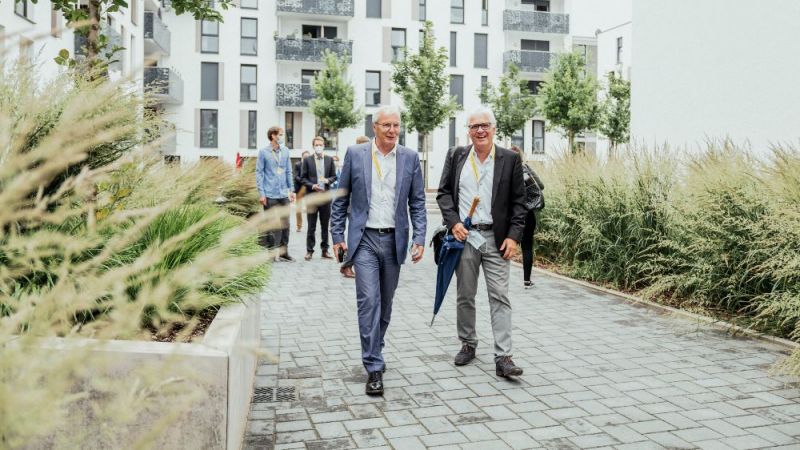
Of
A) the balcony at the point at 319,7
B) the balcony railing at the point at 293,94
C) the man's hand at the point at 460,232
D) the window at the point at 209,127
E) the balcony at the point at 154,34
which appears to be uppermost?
the balcony at the point at 319,7

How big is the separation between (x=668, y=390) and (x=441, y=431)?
1939mm

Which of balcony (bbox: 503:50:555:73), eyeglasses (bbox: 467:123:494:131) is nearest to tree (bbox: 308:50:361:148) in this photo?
balcony (bbox: 503:50:555:73)

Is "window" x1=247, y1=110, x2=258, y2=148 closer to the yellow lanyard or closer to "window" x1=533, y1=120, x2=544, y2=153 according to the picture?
"window" x1=533, y1=120, x2=544, y2=153

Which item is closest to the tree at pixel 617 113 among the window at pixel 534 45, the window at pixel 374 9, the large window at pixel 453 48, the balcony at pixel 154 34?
the window at pixel 534 45

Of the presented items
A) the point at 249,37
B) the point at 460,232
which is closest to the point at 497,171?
the point at 460,232

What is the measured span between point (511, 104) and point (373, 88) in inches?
388

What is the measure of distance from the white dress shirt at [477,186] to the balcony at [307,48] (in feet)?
134

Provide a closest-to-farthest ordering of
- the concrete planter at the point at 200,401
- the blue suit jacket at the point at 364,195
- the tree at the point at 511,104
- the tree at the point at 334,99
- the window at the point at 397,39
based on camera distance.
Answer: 1. the concrete planter at the point at 200,401
2. the blue suit jacket at the point at 364,195
3. the tree at the point at 334,99
4. the tree at the point at 511,104
5. the window at the point at 397,39

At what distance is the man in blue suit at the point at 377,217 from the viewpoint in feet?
18.3

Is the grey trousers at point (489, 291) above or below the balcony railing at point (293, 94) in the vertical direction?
below

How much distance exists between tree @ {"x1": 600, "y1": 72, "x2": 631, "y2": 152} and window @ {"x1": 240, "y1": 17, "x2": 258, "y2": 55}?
21721 mm

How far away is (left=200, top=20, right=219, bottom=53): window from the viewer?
45972 millimetres

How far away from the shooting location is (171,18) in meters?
46.2

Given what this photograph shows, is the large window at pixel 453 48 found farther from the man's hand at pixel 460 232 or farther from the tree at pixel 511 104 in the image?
the man's hand at pixel 460 232
